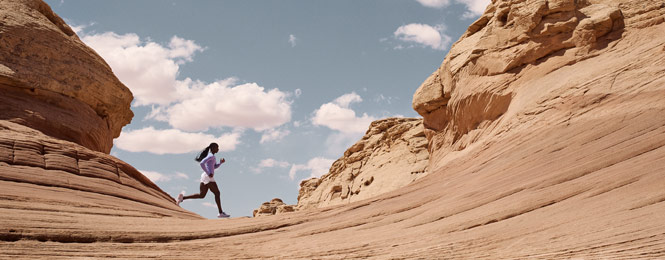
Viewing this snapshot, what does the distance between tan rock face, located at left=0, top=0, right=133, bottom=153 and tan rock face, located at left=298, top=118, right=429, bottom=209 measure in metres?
11.4

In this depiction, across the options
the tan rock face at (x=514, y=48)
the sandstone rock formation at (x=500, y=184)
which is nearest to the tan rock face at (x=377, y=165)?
the tan rock face at (x=514, y=48)

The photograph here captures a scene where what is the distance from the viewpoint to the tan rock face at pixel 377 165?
73.8ft

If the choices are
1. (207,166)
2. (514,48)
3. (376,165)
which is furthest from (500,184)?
(376,165)

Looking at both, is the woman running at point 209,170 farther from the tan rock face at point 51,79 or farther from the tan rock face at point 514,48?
the tan rock face at point 514,48

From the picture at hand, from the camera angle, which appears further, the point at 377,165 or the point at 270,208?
the point at 270,208

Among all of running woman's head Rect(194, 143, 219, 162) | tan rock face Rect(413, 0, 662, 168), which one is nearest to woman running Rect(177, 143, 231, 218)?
running woman's head Rect(194, 143, 219, 162)

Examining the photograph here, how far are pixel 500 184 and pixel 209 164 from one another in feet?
21.2

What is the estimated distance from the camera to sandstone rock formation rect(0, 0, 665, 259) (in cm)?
530

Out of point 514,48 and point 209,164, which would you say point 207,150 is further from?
point 514,48

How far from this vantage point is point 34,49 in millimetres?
12656

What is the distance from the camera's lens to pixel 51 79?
42.2 feet

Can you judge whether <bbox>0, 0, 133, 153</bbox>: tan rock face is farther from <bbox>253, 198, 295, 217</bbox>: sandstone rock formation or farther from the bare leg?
<bbox>253, 198, 295, 217</bbox>: sandstone rock formation

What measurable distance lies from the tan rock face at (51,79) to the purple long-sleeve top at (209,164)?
3.78 meters

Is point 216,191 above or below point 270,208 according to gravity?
below
